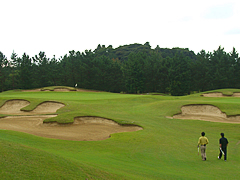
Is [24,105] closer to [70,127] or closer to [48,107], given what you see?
[48,107]

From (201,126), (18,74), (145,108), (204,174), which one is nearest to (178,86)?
(145,108)

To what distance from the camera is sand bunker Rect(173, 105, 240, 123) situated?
26.0 metres

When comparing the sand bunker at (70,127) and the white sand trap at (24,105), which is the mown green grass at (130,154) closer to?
the sand bunker at (70,127)

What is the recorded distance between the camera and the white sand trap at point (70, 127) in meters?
18.2

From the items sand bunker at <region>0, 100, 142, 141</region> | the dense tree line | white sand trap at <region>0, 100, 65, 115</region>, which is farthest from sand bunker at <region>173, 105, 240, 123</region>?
the dense tree line

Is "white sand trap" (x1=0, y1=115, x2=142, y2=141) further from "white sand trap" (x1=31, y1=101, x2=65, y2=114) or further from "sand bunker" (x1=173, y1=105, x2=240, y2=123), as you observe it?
"sand bunker" (x1=173, y1=105, x2=240, y2=123)

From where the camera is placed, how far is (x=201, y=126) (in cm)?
2156

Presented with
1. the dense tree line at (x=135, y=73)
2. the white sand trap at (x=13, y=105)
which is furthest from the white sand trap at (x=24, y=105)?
the dense tree line at (x=135, y=73)

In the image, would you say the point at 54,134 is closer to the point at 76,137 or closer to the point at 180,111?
the point at 76,137

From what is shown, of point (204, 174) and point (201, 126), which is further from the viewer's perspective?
point (201, 126)

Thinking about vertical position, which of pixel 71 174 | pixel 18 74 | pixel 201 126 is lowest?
pixel 201 126

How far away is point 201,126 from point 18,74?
73.7 m

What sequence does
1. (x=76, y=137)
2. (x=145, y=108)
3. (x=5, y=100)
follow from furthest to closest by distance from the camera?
(x=5, y=100)
(x=145, y=108)
(x=76, y=137)

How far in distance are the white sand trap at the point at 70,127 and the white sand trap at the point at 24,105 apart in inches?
188
